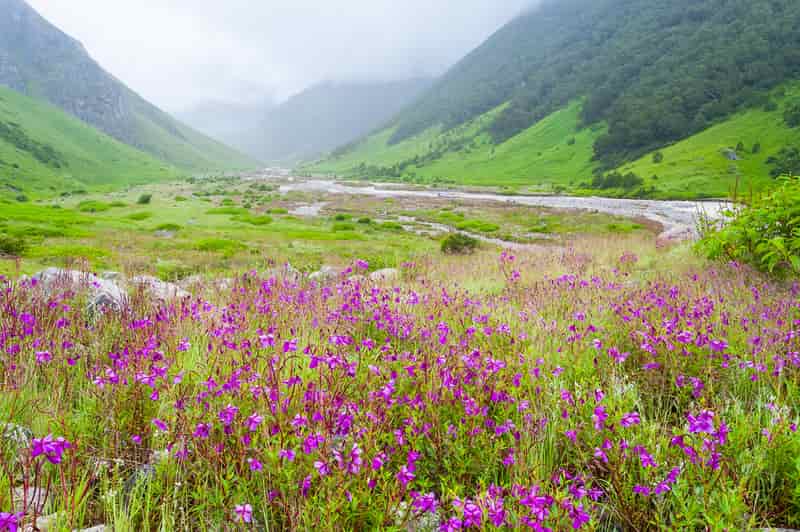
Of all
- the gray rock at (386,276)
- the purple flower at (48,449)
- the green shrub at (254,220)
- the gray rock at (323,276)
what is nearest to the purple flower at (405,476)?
the purple flower at (48,449)

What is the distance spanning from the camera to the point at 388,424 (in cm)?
301

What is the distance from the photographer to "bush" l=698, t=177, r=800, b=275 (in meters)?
7.30

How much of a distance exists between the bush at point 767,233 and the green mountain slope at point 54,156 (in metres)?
102

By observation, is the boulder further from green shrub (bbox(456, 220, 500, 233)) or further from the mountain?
the mountain

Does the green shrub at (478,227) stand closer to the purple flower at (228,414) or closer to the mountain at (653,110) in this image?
the mountain at (653,110)

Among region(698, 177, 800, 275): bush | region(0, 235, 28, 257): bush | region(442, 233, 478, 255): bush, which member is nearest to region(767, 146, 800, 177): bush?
region(442, 233, 478, 255): bush

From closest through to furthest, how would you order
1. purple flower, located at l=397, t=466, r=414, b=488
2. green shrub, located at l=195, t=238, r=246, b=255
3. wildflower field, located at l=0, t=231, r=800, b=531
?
purple flower, located at l=397, t=466, r=414, b=488
wildflower field, located at l=0, t=231, r=800, b=531
green shrub, located at l=195, t=238, r=246, b=255

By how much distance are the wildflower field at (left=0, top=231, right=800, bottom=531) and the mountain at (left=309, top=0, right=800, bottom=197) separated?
65704 millimetres

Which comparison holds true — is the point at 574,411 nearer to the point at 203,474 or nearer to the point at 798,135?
the point at 203,474

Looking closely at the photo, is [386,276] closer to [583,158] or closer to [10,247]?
[10,247]

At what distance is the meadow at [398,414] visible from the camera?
2.32 meters

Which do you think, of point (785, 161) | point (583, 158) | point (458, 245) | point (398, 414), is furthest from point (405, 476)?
point (583, 158)

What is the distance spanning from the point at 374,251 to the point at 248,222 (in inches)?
782

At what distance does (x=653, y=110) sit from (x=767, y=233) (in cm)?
11335
